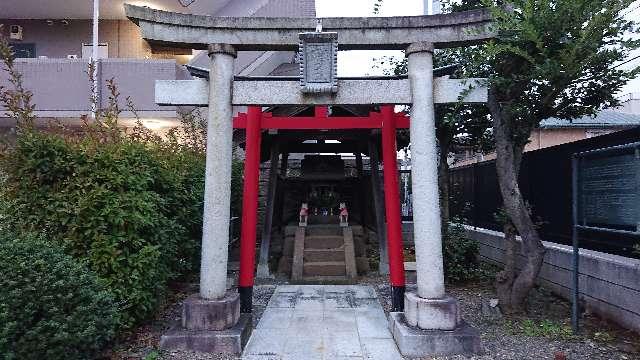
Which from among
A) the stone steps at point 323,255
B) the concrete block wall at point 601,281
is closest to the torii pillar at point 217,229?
the stone steps at point 323,255

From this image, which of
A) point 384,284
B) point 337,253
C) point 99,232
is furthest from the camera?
point 337,253

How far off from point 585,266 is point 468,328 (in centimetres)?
258

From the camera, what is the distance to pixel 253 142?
23.0ft

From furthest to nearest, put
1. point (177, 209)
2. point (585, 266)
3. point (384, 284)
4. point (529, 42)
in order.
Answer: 1. point (384, 284)
2. point (177, 209)
3. point (585, 266)
4. point (529, 42)

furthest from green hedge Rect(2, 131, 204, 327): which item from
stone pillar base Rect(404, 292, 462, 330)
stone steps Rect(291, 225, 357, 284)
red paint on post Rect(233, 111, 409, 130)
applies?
stone steps Rect(291, 225, 357, 284)

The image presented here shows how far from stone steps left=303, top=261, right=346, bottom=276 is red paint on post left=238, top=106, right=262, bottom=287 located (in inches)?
115

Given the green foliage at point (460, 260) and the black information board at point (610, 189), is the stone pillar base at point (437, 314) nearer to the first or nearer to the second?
the black information board at point (610, 189)

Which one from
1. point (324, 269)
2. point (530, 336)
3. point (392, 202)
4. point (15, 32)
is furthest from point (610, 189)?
point (15, 32)

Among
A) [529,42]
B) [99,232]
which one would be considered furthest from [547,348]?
[99,232]

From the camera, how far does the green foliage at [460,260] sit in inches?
337

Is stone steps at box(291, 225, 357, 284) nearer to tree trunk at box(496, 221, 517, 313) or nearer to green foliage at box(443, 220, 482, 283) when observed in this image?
green foliage at box(443, 220, 482, 283)

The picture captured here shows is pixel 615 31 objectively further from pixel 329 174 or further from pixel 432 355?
pixel 329 174

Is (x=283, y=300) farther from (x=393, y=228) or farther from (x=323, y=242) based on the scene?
(x=323, y=242)

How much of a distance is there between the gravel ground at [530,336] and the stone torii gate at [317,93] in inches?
17.6
